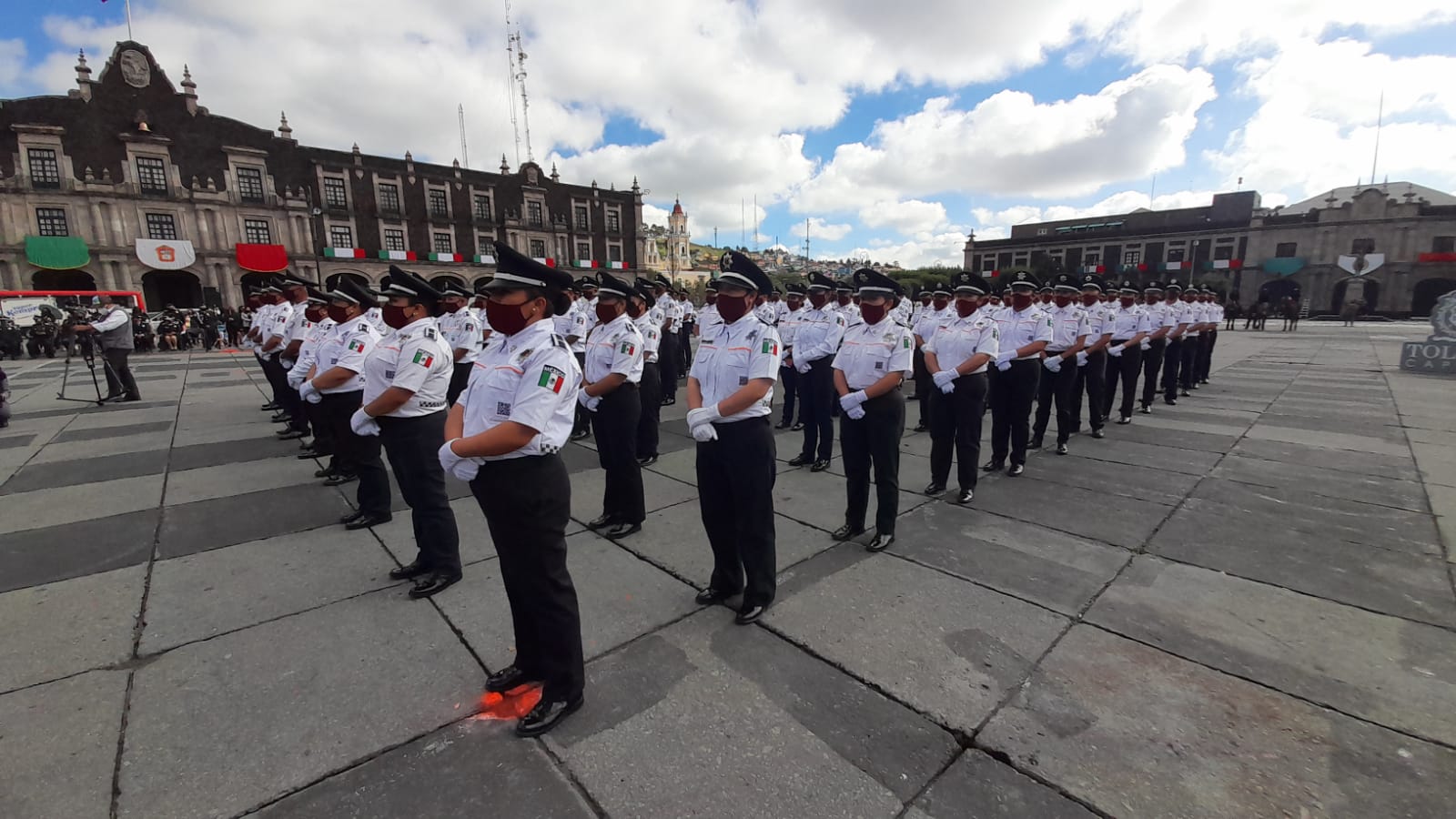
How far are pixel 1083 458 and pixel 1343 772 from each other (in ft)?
16.8

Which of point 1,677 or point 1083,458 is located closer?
point 1,677

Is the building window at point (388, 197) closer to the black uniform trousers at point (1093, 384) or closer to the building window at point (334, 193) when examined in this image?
the building window at point (334, 193)

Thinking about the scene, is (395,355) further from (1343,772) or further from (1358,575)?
(1358,575)

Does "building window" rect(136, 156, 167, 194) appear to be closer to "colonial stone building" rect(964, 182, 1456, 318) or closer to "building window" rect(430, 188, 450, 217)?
"building window" rect(430, 188, 450, 217)

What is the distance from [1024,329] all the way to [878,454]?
3.15 meters

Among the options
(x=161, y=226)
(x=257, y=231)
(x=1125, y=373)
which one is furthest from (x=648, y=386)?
(x=161, y=226)

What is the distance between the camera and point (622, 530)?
16.0 feet

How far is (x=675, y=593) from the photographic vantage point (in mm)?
3879

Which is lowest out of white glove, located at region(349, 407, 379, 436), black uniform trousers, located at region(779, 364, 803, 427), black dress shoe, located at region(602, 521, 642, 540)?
black dress shoe, located at region(602, 521, 642, 540)

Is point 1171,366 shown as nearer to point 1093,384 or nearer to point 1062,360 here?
point 1093,384

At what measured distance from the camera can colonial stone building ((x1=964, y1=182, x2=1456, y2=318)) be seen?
162 ft

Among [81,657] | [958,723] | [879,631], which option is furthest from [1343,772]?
[81,657]

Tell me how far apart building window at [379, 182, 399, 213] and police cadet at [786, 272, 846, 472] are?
49.3 m

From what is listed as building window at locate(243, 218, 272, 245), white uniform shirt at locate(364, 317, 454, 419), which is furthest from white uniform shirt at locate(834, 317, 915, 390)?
building window at locate(243, 218, 272, 245)
